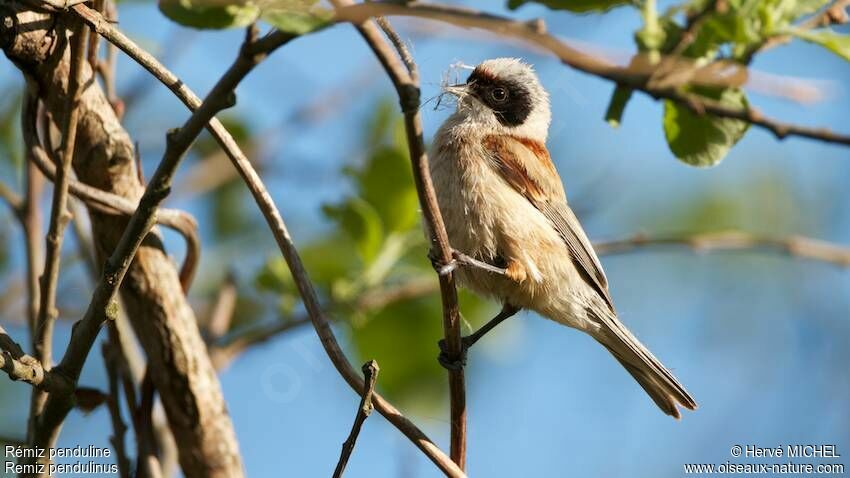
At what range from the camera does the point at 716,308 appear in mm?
6082

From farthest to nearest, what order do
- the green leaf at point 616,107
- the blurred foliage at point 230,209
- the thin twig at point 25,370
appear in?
the blurred foliage at point 230,209
the thin twig at point 25,370
the green leaf at point 616,107

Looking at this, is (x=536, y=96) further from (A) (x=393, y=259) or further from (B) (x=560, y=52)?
(B) (x=560, y=52)

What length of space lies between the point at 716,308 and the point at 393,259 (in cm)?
311

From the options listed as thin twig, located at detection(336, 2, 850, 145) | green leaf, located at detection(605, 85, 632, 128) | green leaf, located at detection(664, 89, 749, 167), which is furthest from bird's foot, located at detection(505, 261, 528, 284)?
thin twig, located at detection(336, 2, 850, 145)

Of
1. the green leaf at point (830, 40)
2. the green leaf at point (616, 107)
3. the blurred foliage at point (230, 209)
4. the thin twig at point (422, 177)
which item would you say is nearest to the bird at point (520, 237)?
the thin twig at point (422, 177)

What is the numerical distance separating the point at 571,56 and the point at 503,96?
9.96 ft

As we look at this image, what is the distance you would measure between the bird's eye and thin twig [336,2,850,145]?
2.92m

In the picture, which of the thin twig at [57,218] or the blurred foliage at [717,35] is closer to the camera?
the blurred foliage at [717,35]

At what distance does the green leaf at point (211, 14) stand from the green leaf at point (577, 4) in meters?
0.46

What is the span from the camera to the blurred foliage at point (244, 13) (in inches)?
60.3

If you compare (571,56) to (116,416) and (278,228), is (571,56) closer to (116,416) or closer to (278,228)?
(278,228)

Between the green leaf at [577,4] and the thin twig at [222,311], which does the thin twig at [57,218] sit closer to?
the thin twig at [222,311]

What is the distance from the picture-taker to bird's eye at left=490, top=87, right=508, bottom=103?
4.48 meters

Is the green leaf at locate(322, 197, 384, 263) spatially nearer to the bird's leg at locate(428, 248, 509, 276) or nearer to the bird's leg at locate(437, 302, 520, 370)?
the bird's leg at locate(428, 248, 509, 276)
